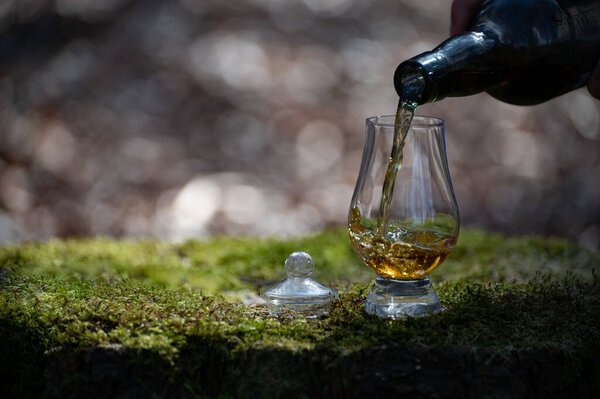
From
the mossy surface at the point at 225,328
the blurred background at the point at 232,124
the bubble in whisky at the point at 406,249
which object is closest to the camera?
the mossy surface at the point at 225,328

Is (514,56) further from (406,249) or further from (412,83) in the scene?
(406,249)

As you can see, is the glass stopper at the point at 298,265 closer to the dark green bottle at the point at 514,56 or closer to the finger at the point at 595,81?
the dark green bottle at the point at 514,56

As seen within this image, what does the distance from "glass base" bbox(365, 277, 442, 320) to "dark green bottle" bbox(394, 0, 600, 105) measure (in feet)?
1.59

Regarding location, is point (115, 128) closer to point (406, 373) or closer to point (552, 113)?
point (552, 113)

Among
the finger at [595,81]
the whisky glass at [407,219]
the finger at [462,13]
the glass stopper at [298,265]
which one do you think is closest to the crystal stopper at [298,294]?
the glass stopper at [298,265]

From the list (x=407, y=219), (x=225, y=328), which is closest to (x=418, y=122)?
(x=407, y=219)

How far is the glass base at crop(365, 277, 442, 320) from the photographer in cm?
162

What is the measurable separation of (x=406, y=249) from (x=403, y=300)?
0.47ft

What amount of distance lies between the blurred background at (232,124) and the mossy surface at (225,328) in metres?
2.73

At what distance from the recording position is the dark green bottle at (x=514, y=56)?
164 cm

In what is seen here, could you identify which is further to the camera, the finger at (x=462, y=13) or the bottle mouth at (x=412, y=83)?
the finger at (x=462, y=13)

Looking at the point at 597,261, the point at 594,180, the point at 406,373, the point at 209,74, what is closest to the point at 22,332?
the point at 406,373

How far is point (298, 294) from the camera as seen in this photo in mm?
1660

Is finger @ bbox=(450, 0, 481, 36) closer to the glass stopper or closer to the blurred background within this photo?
the glass stopper
